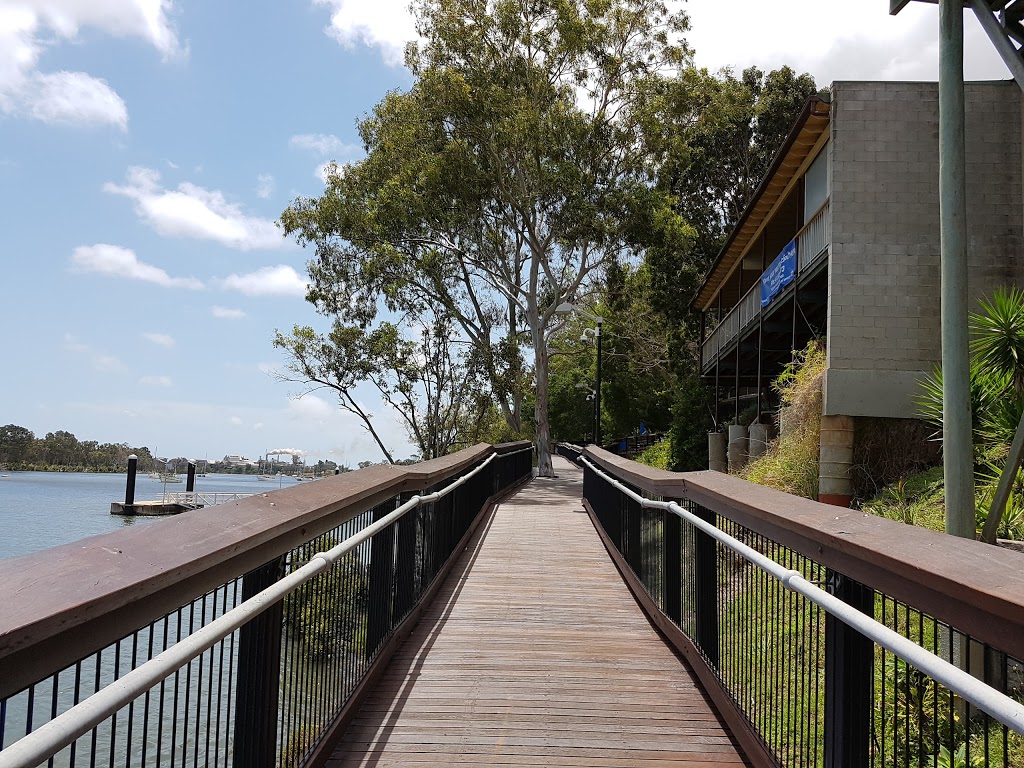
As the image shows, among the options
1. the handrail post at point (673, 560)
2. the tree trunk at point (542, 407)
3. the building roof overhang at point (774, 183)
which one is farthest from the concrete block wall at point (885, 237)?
the tree trunk at point (542, 407)

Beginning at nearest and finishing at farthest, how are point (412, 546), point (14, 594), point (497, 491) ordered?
point (14, 594) → point (412, 546) → point (497, 491)

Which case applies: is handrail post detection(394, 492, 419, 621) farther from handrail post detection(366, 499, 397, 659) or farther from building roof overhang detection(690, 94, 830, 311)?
building roof overhang detection(690, 94, 830, 311)

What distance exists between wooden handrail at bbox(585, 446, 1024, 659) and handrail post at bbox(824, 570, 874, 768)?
0.13 m

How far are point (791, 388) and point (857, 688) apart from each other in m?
13.9

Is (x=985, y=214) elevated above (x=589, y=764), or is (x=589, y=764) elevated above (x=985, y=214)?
(x=985, y=214)

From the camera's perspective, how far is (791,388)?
52.7 feet

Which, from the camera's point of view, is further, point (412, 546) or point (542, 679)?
point (412, 546)

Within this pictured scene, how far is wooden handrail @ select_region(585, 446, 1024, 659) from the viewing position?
191 cm

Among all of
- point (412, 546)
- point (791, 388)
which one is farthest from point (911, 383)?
point (412, 546)

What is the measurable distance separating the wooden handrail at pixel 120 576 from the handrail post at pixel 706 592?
8.01 feet

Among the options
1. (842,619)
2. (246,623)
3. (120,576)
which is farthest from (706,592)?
(120,576)

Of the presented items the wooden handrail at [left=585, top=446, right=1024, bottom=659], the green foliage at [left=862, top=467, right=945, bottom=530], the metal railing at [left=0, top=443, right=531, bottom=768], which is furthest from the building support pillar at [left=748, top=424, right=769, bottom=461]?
the wooden handrail at [left=585, top=446, right=1024, bottom=659]

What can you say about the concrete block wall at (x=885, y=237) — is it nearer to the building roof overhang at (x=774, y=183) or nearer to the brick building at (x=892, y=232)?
the brick building at (x=892, y=232)

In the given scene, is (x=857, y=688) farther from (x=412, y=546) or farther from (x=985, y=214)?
(x=985, y=214)
